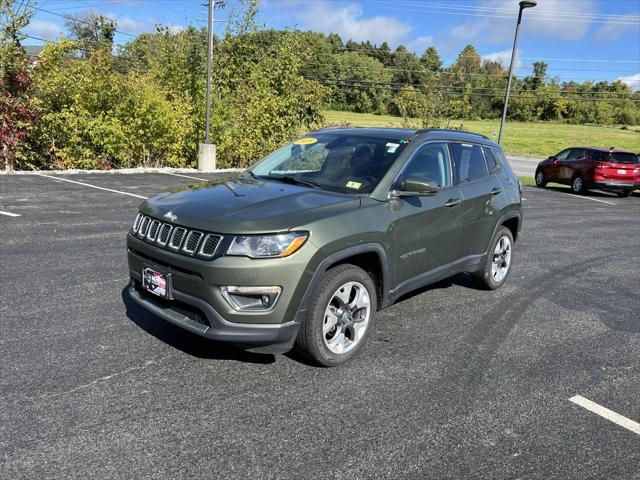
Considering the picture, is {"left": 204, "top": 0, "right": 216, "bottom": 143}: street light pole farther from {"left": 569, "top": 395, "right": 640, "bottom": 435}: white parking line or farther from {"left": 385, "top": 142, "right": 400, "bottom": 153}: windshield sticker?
{"left": 569, "top": 395, "right": 640, "bottom": 435}: white parking line

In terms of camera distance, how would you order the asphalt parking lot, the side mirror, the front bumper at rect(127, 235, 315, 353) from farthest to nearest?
1. the side mirror
2. the front bumper at rect(127, 235, 315, 353)
3. the asphalt parking lot

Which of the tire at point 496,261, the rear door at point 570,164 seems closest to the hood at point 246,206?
the tire at point 496,261

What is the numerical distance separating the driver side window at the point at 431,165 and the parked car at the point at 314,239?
2 cm

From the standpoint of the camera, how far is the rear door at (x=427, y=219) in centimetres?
417

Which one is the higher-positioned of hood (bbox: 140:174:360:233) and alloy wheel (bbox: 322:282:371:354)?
hood (bbox: 140:174:360:233)

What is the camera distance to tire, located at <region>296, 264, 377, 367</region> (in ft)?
11.6

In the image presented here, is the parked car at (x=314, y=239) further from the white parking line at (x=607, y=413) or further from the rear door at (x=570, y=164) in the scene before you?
the rear door at (x=570, y=164)

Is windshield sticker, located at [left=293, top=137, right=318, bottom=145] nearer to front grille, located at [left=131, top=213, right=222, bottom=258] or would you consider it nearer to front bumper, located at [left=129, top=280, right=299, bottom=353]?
front grille, located at [left=131, top=213, right=222, bottom=258]

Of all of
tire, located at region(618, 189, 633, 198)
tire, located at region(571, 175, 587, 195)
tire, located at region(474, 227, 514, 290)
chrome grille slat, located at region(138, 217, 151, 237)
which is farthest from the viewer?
tire, located at region(618, 189, 633, 198)

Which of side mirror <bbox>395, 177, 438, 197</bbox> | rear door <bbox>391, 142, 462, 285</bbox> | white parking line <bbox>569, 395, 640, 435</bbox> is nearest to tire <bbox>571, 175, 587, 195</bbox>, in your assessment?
rear door <bbox>391, 142, 462, 285</bbox>

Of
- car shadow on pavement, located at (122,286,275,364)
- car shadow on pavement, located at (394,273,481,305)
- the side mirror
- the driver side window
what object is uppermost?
the driver side window

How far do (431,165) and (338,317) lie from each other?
5.82 ft

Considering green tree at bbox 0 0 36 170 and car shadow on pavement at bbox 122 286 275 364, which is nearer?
car shadow on pavement at bbox 122 286 275 364

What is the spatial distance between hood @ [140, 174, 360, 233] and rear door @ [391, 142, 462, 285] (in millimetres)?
551
